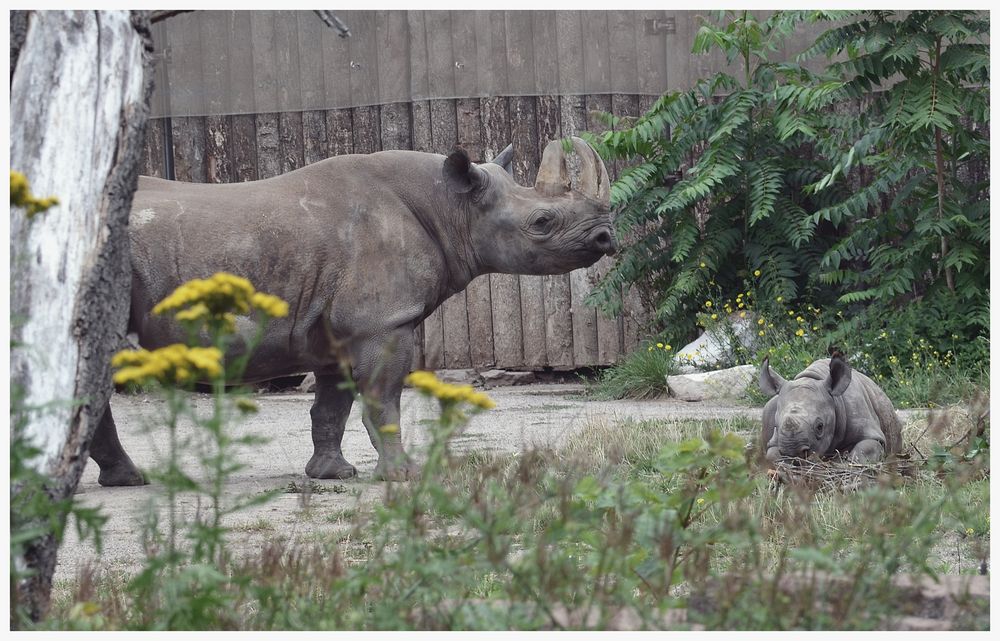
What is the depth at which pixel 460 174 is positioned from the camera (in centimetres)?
696

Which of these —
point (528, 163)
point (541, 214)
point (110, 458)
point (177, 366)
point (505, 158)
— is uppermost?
point (528, 163)

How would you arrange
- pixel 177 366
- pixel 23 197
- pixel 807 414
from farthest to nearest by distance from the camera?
pixel 807 414
pixel 23 197
pixel 177 366

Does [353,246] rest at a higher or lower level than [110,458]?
higher

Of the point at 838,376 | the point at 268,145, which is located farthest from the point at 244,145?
the point at 838,376

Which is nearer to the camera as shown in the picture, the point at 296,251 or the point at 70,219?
the point at 70,219

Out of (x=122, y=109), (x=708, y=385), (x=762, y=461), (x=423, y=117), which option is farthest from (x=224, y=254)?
(x=423, y=117)

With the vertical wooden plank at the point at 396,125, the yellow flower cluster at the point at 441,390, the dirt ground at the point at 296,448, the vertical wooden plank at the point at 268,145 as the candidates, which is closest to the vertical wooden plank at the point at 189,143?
the vertical wooden plank at the point at 268,145

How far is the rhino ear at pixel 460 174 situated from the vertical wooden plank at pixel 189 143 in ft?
18.9

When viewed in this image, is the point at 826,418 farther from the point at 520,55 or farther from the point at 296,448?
the point at 520,55

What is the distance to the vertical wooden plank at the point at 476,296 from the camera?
12.0 m

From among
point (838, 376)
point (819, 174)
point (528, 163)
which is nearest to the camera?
point (838, 376)

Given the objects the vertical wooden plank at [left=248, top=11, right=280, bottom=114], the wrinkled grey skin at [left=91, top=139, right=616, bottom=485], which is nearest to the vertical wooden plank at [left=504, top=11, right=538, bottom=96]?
the vertical wooden plank at [left=248, top=11, right=280, bottom=114]

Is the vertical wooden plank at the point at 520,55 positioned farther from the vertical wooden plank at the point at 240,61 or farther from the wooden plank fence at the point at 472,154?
the vertical wooden plank at the point at 240,61

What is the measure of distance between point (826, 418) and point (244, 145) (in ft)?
24.4
